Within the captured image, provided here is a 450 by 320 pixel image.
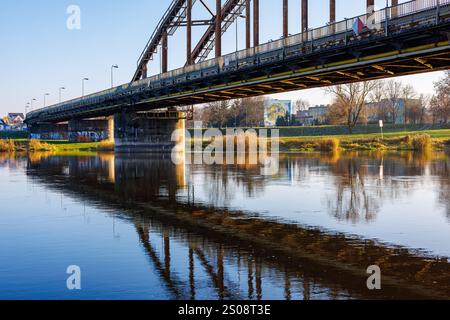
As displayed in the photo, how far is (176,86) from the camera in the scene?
58.1 metres

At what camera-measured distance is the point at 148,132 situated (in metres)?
84.1

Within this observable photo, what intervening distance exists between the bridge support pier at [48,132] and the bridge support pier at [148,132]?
69771 millimetres

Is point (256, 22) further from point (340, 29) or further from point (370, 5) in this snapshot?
point (340, 29)

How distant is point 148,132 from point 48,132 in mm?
74880

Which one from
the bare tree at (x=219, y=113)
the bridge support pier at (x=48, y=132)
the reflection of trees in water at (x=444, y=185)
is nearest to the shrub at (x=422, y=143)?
the reflection of trees in water at (x=444, y=185)

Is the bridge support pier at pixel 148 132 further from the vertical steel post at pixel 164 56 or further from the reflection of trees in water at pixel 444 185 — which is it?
the reflection of trees in water at pixel 444 185

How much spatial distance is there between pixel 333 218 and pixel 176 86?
40417 mm

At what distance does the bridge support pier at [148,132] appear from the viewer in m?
83.9

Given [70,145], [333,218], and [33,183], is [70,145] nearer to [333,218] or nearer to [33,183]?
[33,183]

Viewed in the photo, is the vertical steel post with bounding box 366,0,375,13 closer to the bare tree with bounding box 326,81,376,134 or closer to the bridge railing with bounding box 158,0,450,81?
the bridge railing with bounding box 158,0,450,81
